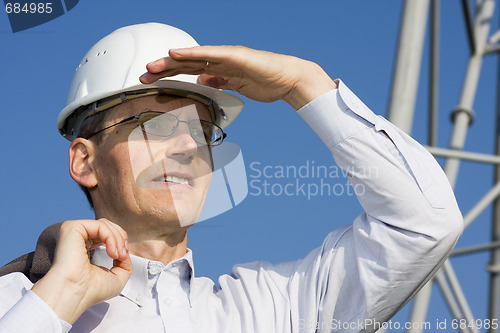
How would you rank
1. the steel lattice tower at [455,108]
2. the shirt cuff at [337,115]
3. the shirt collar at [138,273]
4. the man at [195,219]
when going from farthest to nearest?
the steel lattice tower at [455,108], the shirt collar at [138,273], the shirt cuff at [337,115], the man at [195,219]

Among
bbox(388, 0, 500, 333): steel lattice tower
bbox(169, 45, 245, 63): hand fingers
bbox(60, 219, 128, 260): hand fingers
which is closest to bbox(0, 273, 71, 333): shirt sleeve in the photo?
bbox(60, 219, 128, 260): hand fingers

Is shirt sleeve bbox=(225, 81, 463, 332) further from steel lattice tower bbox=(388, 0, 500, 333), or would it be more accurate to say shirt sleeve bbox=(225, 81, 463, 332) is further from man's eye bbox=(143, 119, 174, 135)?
steel lattice tower bbox=(388, 0, 500, 333)

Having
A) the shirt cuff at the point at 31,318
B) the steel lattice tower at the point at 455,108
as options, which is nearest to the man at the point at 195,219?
the shirt cuff at the point at 31,318

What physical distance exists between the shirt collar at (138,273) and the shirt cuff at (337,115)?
887 millimetres

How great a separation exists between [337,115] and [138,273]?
1126 millimetres

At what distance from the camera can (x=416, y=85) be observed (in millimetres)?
4926

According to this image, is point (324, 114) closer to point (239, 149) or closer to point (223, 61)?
point (223, 61)

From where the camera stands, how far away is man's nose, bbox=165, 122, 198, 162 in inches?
136

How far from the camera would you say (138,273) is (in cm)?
330

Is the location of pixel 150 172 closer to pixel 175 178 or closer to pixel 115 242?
pixel 175 178

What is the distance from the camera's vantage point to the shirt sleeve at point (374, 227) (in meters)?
2.98

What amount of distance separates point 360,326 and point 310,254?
44cm

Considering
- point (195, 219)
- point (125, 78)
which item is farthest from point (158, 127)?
point (195, 219)

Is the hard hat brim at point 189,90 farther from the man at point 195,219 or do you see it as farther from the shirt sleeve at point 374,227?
the shirt sleeve at point 374,227
